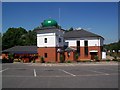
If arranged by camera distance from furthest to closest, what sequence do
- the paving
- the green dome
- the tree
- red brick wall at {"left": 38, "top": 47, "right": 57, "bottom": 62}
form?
1. the tree
2. the green dome
3. red brick wall at {"left": 38, "top": 47, "right": 57, "bottom": 62}
4. the paving

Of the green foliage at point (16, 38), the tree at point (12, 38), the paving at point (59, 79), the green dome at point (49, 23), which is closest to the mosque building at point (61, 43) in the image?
the green dome at point (49, 23)

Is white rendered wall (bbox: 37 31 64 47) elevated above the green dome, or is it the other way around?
the green dome

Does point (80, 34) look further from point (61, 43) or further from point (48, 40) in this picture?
point (48, 40)

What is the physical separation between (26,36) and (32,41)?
3.51 meters

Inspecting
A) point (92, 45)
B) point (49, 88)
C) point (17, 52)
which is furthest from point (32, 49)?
point (49, 88)

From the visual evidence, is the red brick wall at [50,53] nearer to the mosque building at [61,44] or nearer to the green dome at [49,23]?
the mosque building at [61,44]

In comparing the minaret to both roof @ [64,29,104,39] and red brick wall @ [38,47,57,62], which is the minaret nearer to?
red brick wall @ [38,47,57,62]

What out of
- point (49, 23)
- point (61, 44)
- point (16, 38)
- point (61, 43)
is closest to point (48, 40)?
point (49, 23)

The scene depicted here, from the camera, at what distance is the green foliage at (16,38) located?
287ft

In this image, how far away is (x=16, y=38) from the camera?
299 feet

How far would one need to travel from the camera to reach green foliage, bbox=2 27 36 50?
8744 cm

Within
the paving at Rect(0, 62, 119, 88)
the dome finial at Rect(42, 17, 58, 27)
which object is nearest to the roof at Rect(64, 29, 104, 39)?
the dome finial at Rect(42, 17, 58, 27)

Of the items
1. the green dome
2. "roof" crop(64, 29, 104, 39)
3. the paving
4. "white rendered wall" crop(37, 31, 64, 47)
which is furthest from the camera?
"roof" crop(64, 29, 104, 39)

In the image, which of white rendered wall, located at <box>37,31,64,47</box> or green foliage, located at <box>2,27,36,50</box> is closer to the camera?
white rendered wall, located at <box>37,31,64,47</box>
